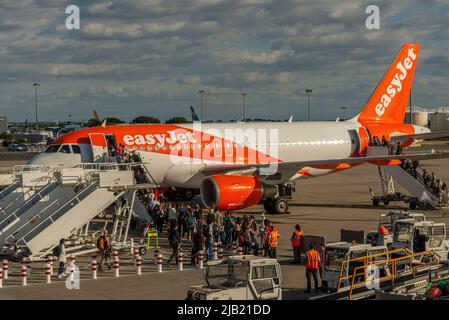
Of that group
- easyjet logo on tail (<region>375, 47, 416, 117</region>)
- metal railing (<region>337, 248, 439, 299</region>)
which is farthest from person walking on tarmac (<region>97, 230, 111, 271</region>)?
easyjet logo on tail (<region>375, 47, 416, 117</region>)

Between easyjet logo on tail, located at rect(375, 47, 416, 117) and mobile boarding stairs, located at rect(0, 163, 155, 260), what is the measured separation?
23360 millimetres

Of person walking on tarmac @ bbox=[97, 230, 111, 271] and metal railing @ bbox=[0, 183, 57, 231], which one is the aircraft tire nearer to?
metal railing @ bbox=[0, 183, 57, 231]

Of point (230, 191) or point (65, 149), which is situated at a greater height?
point (65, 149)

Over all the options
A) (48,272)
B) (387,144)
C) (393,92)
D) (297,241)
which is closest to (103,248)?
(48,272)

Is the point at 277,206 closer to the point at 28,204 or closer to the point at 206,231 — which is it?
the point at 206,231

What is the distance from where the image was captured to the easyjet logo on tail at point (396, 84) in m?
46.0

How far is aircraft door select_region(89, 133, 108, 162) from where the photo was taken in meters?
32.9

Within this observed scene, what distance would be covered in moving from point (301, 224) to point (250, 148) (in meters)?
6.46

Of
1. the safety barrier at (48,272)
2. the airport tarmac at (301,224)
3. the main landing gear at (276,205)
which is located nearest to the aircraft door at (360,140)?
the airport tarmac at (301,224)

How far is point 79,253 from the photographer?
25812mm

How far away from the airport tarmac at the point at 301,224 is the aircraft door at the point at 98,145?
9015 mm

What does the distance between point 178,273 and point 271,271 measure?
627cm

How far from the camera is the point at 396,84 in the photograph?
46.2 m

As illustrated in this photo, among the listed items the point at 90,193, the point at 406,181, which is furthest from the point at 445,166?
the point at 90,193
